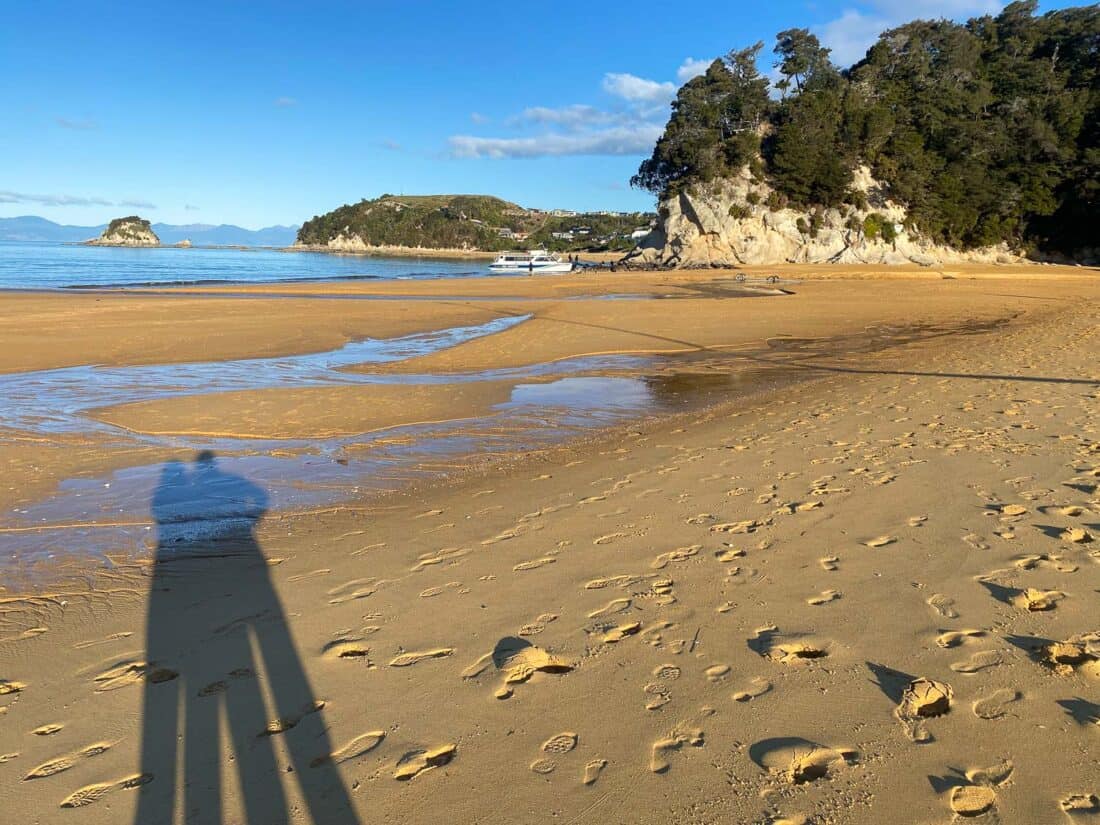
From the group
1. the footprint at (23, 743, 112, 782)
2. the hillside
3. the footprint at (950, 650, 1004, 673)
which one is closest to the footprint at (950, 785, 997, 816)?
the footprint at (950, 650, 1004, 673)

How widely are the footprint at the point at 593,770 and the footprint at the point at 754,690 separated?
0.76 meters

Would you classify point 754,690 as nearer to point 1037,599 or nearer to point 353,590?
point 1037,599

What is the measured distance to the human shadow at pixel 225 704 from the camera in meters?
2.61

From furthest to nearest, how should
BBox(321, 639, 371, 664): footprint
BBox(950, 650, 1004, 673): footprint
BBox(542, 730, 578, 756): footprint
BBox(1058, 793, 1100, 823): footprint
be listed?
BBox(321, 639, 371, 664): footprint
BBox(950, 650, 1004, 673): footprint
BBox(542, 730, 578, 756): footprint
BBox(1058, 793, 1100, 823): footprint

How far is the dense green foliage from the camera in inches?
2359

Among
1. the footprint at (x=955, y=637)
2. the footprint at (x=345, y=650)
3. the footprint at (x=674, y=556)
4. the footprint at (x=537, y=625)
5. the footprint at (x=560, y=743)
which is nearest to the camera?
the footprint at (x=560, y=743)

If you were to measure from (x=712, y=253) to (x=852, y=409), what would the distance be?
5666cm

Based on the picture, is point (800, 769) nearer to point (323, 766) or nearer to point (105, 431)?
point (323, 766)

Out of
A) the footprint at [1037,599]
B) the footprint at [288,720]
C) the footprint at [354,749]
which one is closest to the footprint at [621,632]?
the footprint at [354,749]

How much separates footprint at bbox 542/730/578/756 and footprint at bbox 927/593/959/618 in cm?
233

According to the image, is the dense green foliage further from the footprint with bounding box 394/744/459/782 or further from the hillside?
the hillside

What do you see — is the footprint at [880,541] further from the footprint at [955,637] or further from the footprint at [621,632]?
the footprint at [621,632]

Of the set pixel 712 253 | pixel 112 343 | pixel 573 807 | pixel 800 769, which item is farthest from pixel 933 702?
pixel 712 253

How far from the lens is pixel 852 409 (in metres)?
9.32
